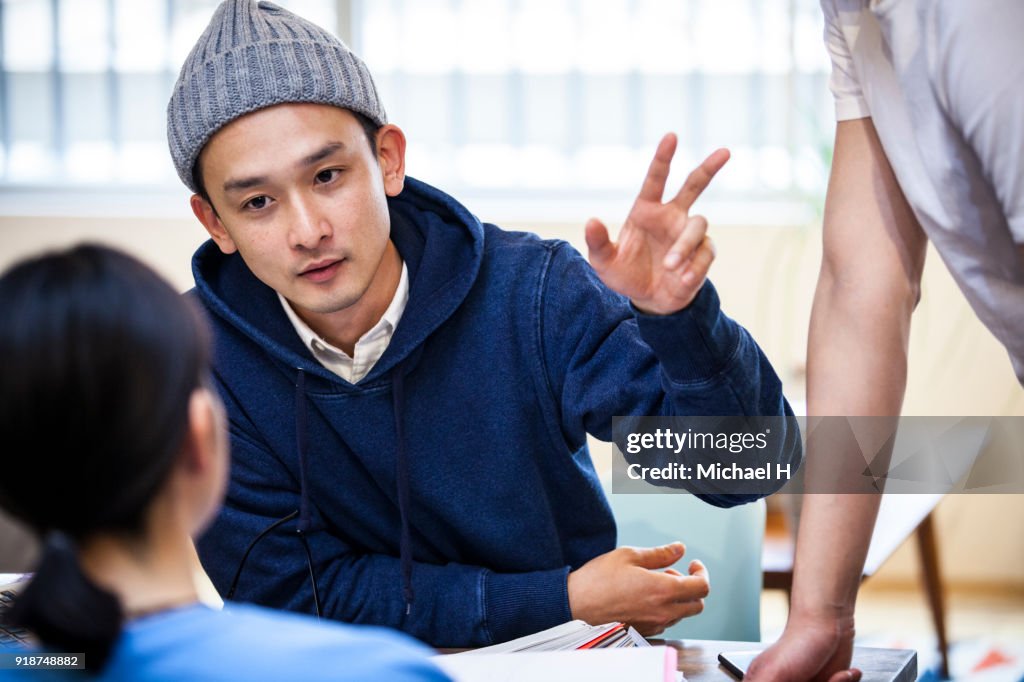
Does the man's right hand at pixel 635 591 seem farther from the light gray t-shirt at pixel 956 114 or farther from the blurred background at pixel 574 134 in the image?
the blurred background at pixel 574 134

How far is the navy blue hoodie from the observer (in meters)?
1.34

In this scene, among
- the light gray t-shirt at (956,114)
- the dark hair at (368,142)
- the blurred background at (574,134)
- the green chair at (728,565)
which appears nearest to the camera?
the light gray t-shirt at (956,114)

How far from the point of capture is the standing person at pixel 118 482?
0.59 m

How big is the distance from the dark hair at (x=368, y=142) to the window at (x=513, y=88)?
202cm

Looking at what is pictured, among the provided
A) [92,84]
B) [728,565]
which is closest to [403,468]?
[728,565]

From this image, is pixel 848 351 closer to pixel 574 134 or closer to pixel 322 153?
pixel 322 153

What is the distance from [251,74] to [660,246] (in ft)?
1.70

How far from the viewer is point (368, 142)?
1394 millimetres

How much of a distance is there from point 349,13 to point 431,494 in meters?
2.39

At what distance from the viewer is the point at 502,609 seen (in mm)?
1243


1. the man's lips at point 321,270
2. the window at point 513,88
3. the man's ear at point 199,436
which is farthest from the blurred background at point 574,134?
the man's ear at point 199,436

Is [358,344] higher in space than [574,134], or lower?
lower

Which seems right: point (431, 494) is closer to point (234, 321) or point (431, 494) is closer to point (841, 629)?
point (234, 321)

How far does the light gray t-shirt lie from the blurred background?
228 cm
